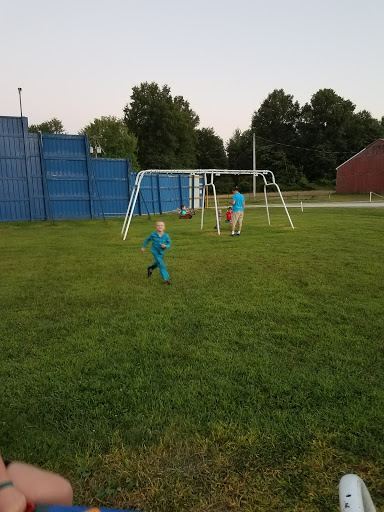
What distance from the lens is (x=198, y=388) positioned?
3076mm

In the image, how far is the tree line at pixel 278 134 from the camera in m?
67.4

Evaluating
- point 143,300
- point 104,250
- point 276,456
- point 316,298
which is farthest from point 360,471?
point 104,250

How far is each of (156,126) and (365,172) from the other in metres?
35.5

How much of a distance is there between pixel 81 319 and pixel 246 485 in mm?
3180

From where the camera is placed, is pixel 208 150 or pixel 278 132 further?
pixel 208 150

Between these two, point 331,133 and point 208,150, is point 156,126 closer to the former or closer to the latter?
point 208,150

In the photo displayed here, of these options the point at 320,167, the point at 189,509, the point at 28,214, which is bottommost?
the point at 189,509

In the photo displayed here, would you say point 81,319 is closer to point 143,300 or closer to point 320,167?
point 143,300

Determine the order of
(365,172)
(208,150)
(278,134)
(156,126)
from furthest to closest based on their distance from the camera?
(208,150), (278,134), (156,126), (365,172)

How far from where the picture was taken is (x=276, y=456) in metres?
2.32

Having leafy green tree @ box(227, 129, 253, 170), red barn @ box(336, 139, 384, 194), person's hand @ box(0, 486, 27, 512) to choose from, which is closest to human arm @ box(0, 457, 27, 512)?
person's hand @ box(0, 486, 27, 512)

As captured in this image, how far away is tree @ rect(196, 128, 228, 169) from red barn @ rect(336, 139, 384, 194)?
3003cm

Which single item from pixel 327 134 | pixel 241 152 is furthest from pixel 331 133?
pixel 241 152

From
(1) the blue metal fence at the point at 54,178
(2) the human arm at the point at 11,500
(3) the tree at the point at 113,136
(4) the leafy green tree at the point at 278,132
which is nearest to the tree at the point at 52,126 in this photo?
(3) the tree at the point at 113,136
